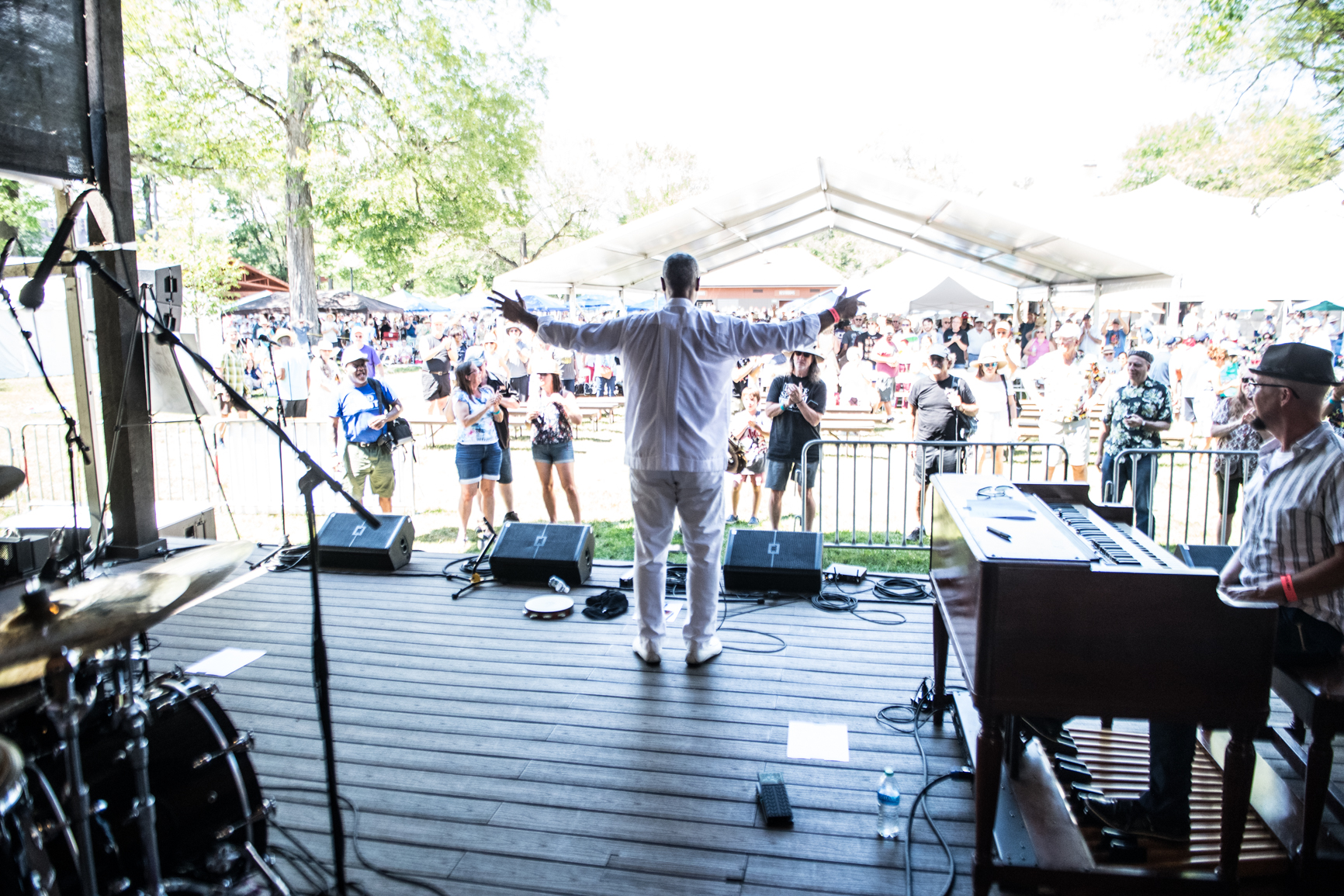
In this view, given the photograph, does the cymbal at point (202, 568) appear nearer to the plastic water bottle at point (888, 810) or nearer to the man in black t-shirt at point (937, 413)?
the plastic water bottle at point (888, 810)

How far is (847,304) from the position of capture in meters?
4.09

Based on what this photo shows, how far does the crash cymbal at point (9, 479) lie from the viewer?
10.8 feet

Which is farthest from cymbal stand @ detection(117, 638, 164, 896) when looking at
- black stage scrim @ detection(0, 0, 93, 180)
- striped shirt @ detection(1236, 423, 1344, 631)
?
black stage scrim @ detection(0, 0, 93, 180)

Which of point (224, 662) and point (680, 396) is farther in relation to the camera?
point (224, 662)

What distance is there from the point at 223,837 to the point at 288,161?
18708 mm

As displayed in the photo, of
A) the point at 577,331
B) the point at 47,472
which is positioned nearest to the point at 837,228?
the point at 577,331

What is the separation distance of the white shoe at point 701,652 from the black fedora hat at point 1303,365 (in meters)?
2.81

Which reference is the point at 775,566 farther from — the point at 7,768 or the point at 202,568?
the point at 7,768

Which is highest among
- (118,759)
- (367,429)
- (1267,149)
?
(1267,149)

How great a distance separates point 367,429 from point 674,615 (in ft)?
11.1

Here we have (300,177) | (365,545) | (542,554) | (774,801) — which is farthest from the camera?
(300,177)

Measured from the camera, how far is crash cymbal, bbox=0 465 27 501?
3.28 meters

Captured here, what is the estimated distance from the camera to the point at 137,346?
5.84m

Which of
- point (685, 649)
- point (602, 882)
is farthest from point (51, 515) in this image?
point (602, 882)
